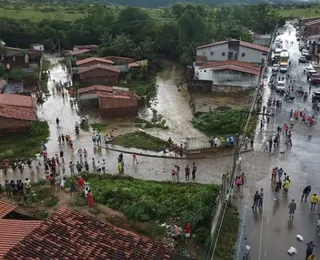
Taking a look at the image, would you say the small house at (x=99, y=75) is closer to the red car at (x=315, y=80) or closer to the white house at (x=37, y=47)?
the red car at (x=315, y=80)

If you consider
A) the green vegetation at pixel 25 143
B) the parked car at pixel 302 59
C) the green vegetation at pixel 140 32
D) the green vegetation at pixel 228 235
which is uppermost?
the green vegetation at pixel 140 32

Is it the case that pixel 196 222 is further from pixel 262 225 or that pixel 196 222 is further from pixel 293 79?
pixel 293 79

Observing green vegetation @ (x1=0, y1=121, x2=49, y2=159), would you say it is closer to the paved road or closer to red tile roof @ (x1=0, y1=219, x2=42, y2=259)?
red tile roof @ (x1=0, y1=219, x2=42, y2=259)

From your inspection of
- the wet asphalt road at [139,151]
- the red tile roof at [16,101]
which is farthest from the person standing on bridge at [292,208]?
the red tile roof at [16,101]

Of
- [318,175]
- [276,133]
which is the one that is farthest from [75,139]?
[318,175]

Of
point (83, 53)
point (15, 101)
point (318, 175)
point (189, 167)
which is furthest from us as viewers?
point (83, 53)

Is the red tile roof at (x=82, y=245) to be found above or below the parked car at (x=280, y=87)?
below

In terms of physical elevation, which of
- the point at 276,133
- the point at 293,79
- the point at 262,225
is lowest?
the point at 262,225

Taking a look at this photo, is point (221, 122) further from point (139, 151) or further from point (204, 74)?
point (204, 74)

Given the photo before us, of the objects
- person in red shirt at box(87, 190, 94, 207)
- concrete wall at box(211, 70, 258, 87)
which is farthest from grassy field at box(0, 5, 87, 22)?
person in red shirt at box(87, 190, 94, 207)
